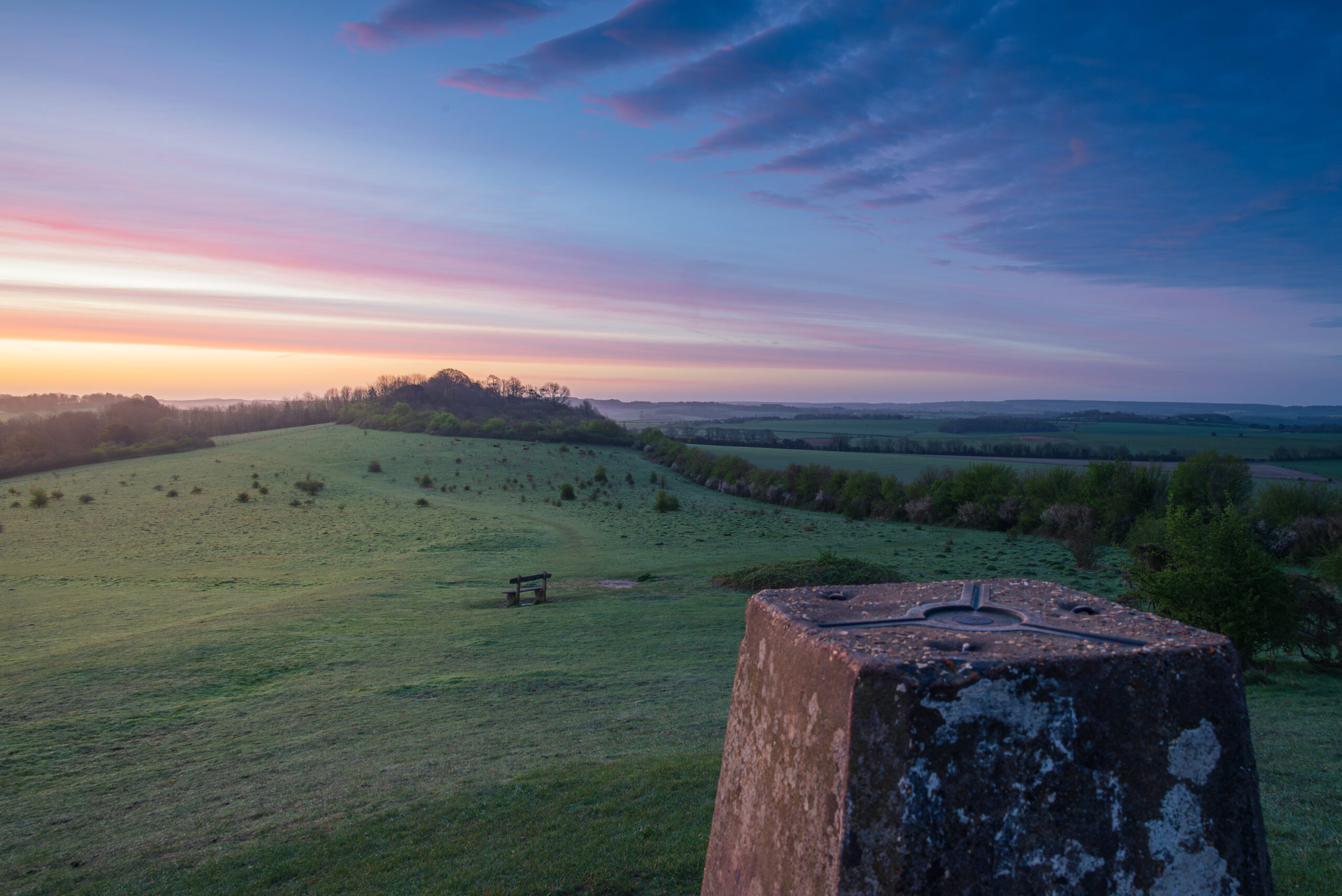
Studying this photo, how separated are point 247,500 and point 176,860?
44703 millimetres

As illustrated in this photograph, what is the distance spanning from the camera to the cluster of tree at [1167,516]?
44.1 feet

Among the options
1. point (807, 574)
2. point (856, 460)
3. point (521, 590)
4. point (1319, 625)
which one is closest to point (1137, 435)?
point (856, 460)

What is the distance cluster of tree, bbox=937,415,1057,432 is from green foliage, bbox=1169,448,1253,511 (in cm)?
11294

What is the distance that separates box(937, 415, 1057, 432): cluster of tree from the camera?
157750 millimetres

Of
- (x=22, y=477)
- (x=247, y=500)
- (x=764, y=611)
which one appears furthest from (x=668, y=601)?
(x=22, y=477)

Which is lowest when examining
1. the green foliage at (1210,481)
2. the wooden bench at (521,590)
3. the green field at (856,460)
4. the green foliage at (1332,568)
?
the wooden bench at (521,590)

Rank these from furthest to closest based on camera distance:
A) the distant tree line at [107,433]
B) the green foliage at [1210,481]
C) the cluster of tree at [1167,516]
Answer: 1. the distant tree line at [107,433]
2. the green foliage at [1210,481]
3. the cluster of tree at [1167,516]

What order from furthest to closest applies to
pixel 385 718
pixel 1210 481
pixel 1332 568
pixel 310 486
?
pixel 310 486
pixel 1210 481
pixel 1332 568
pixel 385 718

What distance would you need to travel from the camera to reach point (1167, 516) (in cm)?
1454

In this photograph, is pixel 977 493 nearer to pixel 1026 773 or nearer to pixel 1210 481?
pixel 1210 481

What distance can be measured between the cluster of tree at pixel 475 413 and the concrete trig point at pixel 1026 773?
308 feet

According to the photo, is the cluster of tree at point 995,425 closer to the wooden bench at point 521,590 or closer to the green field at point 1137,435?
the green field at point 1137,435

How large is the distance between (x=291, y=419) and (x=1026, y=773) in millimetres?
123294

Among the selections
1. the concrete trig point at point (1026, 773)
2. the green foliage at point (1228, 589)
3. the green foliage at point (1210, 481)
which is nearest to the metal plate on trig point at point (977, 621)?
the concrete trig point at point (1026, 773)
